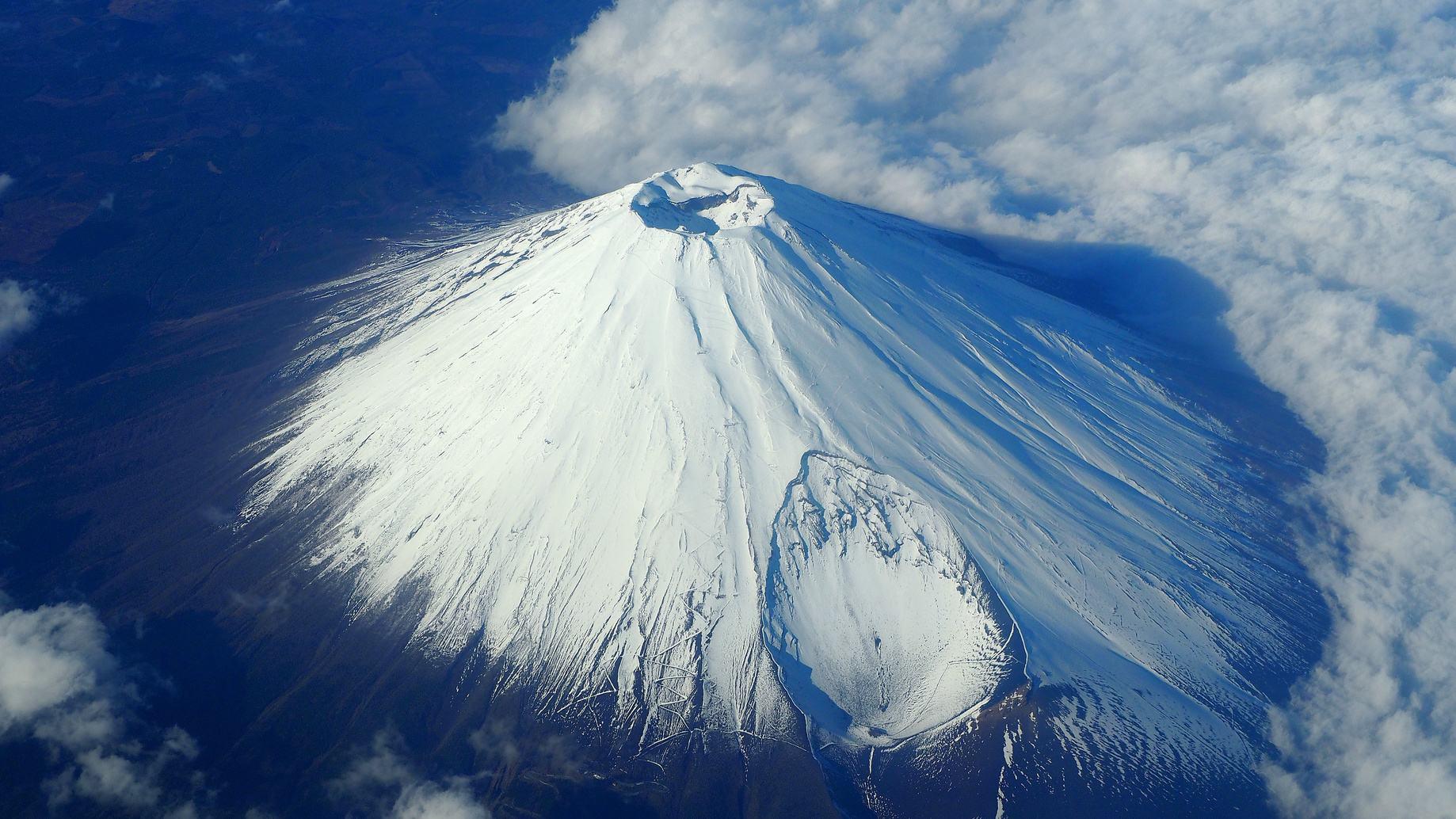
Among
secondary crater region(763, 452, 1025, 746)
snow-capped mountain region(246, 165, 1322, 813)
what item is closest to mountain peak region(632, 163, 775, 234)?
snow-capped mountain region(246, 165, 1322, 813)

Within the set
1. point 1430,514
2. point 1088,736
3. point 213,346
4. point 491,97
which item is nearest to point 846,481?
point 1088,736

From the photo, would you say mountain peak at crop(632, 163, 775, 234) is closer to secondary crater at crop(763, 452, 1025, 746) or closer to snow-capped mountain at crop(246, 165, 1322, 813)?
snow-capped mountain at crop(246, 165, 1322, 813)

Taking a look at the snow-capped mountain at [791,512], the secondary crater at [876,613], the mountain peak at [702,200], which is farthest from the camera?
the mountain peak at [702,200]

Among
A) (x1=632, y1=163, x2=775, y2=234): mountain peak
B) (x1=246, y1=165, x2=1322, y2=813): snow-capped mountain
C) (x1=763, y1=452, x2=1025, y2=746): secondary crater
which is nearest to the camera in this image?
(x1=763, y1=452, x2=1025, y2=746): secondary crater

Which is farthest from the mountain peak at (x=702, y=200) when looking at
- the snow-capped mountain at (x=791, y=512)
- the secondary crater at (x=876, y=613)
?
the secondary crater at (x=876, y=613)

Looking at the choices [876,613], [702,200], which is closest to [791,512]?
[876,613]

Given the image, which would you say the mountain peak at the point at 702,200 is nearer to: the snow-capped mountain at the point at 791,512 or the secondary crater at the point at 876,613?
the snow-capped mountain at the point at 791,512

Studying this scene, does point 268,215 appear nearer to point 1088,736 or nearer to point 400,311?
point 400,311

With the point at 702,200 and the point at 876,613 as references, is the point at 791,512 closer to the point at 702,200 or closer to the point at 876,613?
the point at 876,613

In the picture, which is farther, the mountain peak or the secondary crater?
the mountain peak
